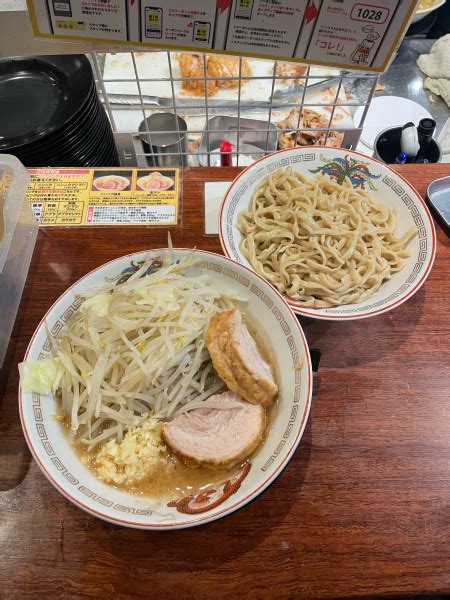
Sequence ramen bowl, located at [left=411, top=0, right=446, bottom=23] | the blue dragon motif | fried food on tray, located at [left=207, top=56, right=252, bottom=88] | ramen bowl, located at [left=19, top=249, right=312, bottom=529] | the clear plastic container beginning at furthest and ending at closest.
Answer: ramen bowl, located at [left=411, top=0, right=446, bottom=23] < fried food on tray, located at [left=207, top=56, right=252, bottom=88] < the blue dragon motif < the clear plastic container < ramen bowl, located at [left=19, top=249, right=312, bottom=529]

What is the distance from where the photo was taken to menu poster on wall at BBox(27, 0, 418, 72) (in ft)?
3.97

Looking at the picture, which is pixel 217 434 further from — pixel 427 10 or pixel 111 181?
pixel 427 10

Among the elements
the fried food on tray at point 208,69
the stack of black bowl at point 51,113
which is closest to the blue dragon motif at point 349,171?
the stack of black bowl at point 51,113

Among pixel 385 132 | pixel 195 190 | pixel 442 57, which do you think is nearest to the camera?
pixel 195 190

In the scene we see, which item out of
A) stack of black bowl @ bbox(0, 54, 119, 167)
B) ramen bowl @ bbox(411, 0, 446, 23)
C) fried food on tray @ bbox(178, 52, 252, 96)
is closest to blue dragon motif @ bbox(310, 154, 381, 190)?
stack of black bowl @ bbox(0, 54, 119, 167)

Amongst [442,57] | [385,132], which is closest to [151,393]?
[385,132]

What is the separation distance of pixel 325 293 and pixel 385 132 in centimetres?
139

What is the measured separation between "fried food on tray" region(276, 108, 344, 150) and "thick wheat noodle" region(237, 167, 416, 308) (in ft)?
2.45

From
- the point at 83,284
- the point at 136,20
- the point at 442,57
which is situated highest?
the point at 136,20

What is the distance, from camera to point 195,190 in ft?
5.96

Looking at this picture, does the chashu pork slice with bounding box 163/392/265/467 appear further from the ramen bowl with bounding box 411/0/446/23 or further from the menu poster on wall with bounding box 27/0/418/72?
the ramen bowl with bounding box 411/0/446/23

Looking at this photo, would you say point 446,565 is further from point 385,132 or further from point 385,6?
point 385,132

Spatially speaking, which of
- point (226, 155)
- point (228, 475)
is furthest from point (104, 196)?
point (228, 475)

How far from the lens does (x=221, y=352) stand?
1.23 meters
